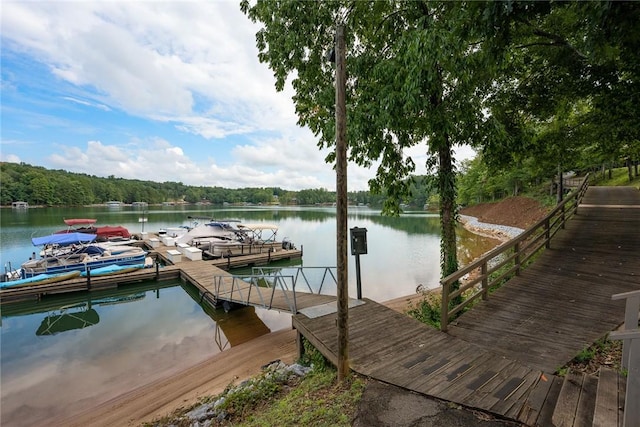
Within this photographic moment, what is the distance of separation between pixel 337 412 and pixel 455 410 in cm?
117

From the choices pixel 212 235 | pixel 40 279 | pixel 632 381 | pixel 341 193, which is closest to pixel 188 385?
pixel 341 193

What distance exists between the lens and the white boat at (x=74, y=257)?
13.3 meters

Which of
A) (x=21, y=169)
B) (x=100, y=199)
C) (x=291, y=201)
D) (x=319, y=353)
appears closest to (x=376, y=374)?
(x=319, y=353)

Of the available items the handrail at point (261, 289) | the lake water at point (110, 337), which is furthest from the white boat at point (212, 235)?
the handrail at point (261, 289)

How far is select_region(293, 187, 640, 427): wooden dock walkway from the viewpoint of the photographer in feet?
9.06

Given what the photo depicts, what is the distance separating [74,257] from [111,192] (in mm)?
85892

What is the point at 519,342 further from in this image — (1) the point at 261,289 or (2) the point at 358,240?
(1) the point at 261,289

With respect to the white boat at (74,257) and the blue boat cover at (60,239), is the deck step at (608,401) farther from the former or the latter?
the blue boat cover at (60,239)

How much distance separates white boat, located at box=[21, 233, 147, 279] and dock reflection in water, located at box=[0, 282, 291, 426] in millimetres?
2016

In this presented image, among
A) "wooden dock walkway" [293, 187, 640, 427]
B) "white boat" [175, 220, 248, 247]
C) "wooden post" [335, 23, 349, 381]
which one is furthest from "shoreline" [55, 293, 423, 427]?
"white boat" [175, 220, 248, 247]

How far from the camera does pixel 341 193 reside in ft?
11.4

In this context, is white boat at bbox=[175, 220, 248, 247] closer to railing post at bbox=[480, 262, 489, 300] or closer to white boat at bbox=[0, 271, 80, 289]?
white boat at bbox=[0, 271, 80, 289]

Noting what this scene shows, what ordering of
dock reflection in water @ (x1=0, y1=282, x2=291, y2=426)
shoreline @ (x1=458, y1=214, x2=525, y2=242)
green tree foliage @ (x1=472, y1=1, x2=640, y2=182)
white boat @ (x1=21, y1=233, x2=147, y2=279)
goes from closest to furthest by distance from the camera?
green tree foliage @ (x1=472, y1=1, x2=640, y2=182), dock reflection in water @ (x1=0, y1=282, x2=291, y2=426), white boat @ (x1=21, y1=233, x2=147, y2=279), shoreline @ (x1=458, y1=214, x2=525, y2=242)

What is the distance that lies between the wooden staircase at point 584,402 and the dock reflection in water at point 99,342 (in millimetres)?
7388
